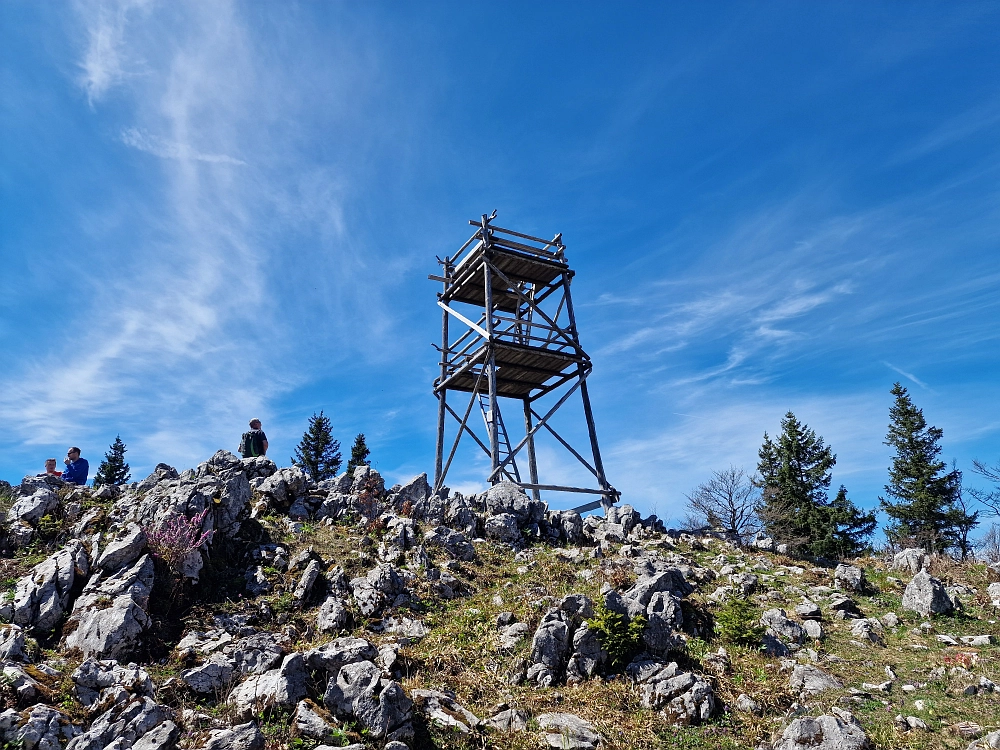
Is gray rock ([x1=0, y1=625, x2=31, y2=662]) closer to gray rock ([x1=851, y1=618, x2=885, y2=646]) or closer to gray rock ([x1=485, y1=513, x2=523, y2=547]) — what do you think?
gray rock ([x1=485, y1=513, x2=523, y2=547])

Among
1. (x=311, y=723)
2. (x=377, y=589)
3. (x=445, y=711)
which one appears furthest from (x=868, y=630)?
(x=311, y=723)

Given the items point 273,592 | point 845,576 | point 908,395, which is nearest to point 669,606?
point 845,576

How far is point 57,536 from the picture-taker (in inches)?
455

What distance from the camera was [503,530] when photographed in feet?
47.3

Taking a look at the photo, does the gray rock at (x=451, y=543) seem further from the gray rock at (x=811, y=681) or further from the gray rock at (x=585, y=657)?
the gray rock at (x=811, y=681)

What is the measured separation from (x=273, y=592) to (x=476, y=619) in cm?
336

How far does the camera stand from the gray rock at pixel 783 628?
995cm

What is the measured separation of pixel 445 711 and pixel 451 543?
5.49m

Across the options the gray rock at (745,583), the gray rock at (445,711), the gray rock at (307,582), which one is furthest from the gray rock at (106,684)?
the gray rock at (745,583)

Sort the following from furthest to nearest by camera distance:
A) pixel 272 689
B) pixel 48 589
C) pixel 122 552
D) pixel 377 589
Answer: pixel 377 589, pixel 122 552, pixel 48 589, pixel 272 689

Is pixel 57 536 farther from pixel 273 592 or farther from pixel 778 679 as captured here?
pixel 778 679

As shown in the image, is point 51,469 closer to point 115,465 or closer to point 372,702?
point 372,702

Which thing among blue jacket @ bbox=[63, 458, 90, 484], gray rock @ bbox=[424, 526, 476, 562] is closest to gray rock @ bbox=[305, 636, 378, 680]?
gray rock @ bbox=[424, 526, 476, 562]

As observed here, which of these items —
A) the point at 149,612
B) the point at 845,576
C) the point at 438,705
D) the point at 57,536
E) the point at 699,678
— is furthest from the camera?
the point at 845,576
